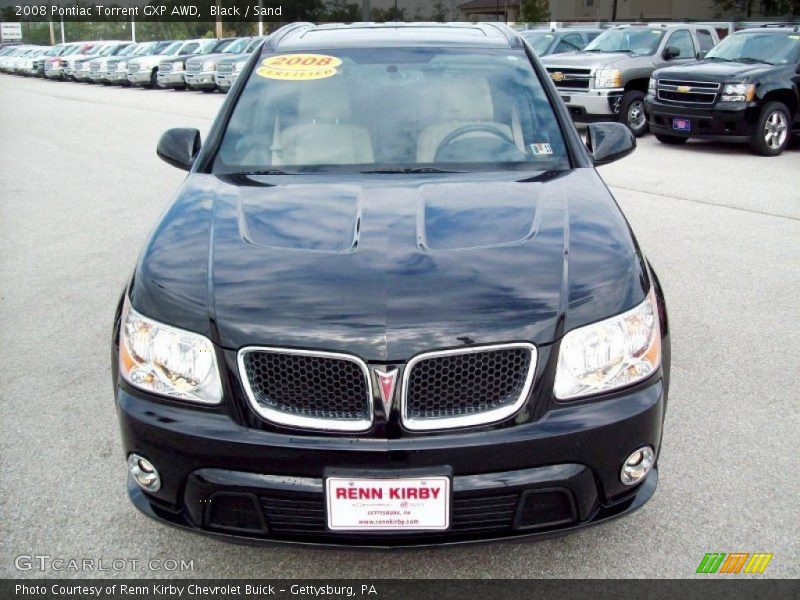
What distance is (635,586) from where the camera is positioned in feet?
8.98

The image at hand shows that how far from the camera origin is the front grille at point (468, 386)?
94.9 inches

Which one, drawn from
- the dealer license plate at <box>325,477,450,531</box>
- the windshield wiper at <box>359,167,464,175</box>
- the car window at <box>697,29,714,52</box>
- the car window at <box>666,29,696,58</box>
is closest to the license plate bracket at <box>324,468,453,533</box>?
the dealer license plate at <box>325,477,450,531</box>

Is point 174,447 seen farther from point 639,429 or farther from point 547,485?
point 639,429

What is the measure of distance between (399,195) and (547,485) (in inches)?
50.9

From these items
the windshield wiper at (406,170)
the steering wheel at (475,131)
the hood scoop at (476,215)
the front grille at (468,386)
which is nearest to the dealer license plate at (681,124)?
the steering wheel at (475,131)

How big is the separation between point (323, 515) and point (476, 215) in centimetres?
118

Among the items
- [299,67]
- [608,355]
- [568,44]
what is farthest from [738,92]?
[608,355]

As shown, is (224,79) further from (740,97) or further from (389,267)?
(389,267)

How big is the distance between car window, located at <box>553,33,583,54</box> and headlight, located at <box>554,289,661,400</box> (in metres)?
16.6

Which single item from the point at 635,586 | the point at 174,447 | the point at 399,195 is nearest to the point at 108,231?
the point at 399,195

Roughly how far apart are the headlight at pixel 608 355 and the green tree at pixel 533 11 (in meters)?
55.4

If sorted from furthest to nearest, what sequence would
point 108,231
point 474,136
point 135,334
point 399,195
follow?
point 108,231 < point 474,136 < point 399,195 < point 135,334

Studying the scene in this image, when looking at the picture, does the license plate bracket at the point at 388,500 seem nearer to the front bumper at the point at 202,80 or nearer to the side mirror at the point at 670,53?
the side mirror at the point at 670,53

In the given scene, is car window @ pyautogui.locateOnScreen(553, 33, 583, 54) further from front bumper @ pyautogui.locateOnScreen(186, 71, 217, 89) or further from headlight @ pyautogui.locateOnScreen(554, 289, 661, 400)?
headlight @ pyautogui.locateOnScreen(554, 289, 661, 400)
